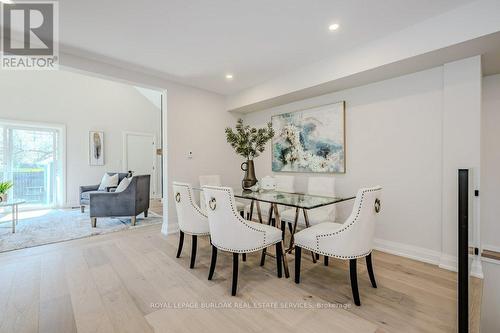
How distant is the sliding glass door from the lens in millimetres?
5031

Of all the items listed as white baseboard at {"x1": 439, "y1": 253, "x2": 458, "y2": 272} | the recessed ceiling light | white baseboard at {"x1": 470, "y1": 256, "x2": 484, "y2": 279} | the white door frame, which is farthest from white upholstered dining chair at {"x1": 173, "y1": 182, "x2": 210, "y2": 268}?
the white door frame

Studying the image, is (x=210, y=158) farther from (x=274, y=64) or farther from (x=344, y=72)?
(x=344, y=72)

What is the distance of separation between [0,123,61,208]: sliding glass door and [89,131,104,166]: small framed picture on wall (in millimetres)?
677

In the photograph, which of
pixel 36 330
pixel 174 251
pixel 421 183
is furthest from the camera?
pixel 174 251

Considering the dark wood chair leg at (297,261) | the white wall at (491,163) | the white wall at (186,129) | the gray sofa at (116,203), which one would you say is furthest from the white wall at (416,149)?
the gray sofa at (116,203)

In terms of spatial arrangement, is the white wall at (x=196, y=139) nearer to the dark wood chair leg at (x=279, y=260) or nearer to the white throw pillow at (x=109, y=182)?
the dark wood chair leg at (x=279, y=260)

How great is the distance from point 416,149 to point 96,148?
22.8ft

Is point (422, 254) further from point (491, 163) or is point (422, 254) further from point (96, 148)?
point (96, 148)

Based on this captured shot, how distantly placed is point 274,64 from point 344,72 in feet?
3.07

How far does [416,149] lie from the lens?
8.65 ft

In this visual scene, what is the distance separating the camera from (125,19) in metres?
2.16

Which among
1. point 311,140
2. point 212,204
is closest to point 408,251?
point 311,140

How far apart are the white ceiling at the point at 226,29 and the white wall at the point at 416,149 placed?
72 cm

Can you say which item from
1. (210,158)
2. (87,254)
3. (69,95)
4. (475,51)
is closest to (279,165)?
(210,158)
